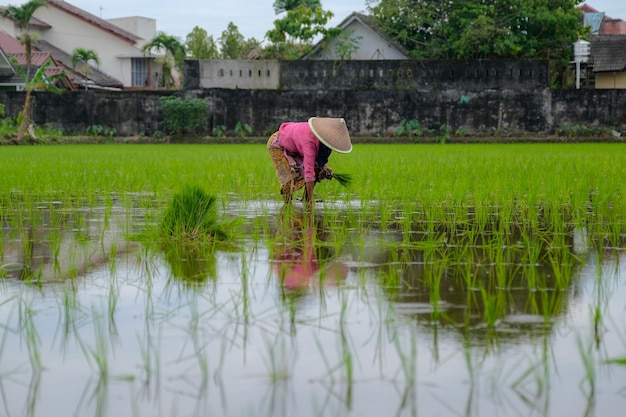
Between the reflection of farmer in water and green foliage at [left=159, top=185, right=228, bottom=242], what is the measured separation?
0.31 m

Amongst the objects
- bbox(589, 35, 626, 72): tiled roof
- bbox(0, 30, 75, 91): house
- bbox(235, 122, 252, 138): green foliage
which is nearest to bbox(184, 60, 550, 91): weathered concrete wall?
bbox(235, 122, 252, 138): green foliage

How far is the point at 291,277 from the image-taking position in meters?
3.19

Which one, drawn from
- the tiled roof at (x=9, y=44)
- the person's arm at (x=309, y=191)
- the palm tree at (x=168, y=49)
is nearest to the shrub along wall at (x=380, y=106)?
the tiled roof at (x=9, y=44)

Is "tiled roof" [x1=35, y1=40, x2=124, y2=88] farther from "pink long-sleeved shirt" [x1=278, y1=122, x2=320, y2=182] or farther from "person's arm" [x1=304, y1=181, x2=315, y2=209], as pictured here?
"person's arm" [x1=304, y1=181, x2=315, y2=209]

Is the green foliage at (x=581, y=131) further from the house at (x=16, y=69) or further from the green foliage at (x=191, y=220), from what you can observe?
the green foliage at (x=191, y=220)

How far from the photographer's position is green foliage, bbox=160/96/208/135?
71.1 feet

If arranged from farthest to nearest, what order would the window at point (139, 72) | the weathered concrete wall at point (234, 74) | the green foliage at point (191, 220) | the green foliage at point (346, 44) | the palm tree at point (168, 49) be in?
the window at point (139, 72) → the palm tree at point (168, 49) → the green foliage at point (346, 44) → the weathered concrete wall at point (234, 74) → the green foliage at point (191, 220)

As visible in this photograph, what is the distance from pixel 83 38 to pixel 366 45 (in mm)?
10478

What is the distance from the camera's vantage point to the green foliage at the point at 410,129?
2214 centimetres

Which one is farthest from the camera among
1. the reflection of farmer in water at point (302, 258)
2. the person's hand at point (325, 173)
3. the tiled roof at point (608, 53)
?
the tiled roof at point (608, 53)

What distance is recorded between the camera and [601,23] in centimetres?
4366

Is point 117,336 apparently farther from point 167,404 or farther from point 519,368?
point 519,368

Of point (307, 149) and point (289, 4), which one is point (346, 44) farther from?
point (307, 149)

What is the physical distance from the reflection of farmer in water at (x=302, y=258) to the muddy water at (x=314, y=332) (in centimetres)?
2
